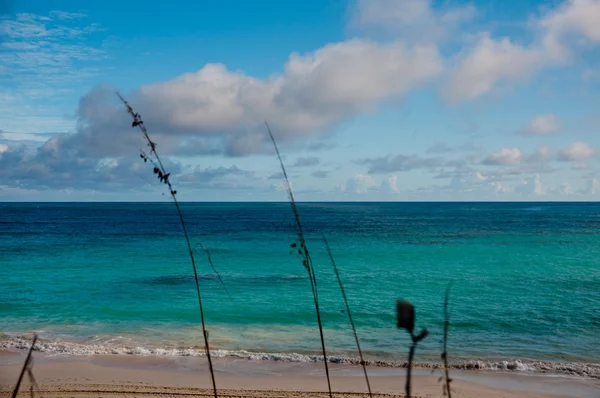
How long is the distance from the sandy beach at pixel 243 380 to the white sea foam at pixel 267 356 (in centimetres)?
39

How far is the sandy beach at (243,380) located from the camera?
10.8 metres

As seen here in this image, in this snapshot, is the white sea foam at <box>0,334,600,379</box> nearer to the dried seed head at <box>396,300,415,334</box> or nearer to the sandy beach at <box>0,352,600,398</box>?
the sandy beach at <box>0,352,600,398</box>

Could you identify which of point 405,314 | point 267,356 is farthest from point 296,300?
point 405,314

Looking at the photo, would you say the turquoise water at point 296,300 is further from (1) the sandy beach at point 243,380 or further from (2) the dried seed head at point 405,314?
(2) the dried seed head at point 405,314

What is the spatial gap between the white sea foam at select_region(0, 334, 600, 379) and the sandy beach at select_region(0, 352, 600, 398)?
1.29ft

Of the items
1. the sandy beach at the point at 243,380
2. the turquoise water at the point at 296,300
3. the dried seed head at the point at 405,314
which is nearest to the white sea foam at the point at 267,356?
the turquoise water at the point at 296,300

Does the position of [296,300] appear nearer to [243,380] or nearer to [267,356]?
[267,356]

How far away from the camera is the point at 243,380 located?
1169 cm

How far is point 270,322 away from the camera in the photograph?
17.3m

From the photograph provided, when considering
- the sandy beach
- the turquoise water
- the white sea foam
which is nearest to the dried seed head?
the turquoise water

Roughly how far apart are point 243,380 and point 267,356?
6.06 feet

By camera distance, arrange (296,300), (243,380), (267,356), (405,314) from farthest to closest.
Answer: (296,300) → (267,356) → (243,380) → (405,314)

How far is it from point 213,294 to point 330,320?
21.9 feet

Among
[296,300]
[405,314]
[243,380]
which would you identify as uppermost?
[405,314]
